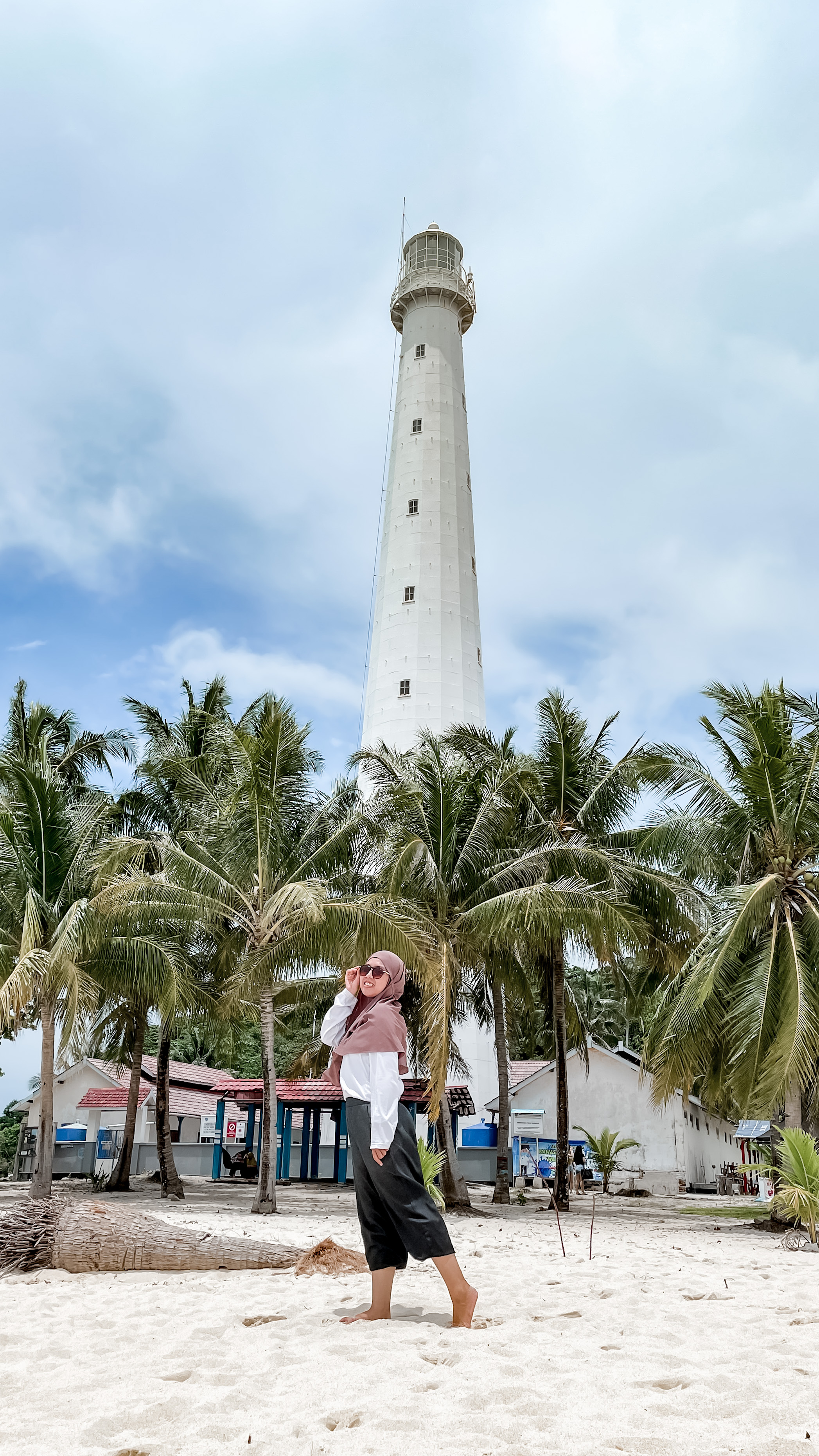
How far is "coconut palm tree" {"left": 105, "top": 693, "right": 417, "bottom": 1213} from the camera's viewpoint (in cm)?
1616

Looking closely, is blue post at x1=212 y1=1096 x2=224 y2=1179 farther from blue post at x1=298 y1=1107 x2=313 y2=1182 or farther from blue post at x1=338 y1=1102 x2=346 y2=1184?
blue post at x1=338 y1=1102 x2=346 y2=1184

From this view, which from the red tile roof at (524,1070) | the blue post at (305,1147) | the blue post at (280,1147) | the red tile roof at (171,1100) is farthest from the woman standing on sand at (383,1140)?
the red tile roof at (171,1100)

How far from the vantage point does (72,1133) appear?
105 feet

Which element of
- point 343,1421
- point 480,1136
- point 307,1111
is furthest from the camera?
point 307,1111

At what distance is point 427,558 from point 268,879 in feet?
55.5

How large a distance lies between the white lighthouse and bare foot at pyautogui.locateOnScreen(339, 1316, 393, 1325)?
74.7 feet

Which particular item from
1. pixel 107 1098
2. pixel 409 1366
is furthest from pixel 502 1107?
pixel 409 1366

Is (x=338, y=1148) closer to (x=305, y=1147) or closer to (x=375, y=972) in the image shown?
(x=305, y=1147)

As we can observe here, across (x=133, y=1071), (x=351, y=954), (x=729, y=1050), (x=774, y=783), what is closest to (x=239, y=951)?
(x=351, y=954)

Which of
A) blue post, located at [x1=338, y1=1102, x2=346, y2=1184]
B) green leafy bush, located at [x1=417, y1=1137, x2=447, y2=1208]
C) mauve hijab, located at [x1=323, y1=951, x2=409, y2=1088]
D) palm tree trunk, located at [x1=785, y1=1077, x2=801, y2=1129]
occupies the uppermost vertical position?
mauve hijab, located at [x1=323, y1=951, x2=409, y2=1088]

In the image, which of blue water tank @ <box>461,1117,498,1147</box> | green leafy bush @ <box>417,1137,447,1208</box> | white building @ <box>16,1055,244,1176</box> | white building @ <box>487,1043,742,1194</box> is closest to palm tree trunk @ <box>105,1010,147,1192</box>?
white building @ <box>16,1055,244,1176</box>

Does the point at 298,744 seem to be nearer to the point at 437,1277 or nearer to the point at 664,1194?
the point at 437,1277

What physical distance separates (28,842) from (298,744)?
16.4ft

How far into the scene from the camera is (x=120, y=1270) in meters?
8.23
